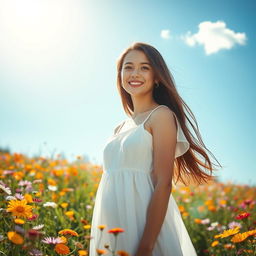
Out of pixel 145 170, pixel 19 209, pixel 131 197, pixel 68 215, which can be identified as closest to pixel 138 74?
pixel 145 170

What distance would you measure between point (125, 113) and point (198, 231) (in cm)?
184

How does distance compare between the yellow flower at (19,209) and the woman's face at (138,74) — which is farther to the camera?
the woman's face at (138,74)

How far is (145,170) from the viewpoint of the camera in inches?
80.5

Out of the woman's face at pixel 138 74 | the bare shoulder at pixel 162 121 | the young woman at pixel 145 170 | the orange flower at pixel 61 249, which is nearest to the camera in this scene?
the orange flower at pixel 61 249

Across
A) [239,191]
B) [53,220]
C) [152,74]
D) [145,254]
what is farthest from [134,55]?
[239,191]

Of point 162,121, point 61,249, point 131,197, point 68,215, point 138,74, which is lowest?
point 68,215

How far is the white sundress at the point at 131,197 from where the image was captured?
1941 mm

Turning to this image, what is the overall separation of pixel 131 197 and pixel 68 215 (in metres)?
1.15

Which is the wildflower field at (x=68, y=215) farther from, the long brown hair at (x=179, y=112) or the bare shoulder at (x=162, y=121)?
the bare shoulder at (x=162, y=121)

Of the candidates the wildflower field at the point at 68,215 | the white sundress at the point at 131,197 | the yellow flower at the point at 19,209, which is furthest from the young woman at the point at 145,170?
the yellow flower at the point at 19,209

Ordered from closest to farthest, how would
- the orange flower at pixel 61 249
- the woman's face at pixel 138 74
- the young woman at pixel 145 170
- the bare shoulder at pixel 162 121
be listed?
1. the orange flower at pixel 61 249
2. the young woman at pixel 145 170
3. the bare shoulder at pixel 162 121
4. the woman's face at pixel 138 74

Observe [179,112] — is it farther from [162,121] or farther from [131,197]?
[131,197]

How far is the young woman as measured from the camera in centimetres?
189

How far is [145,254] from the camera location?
5.71ft
